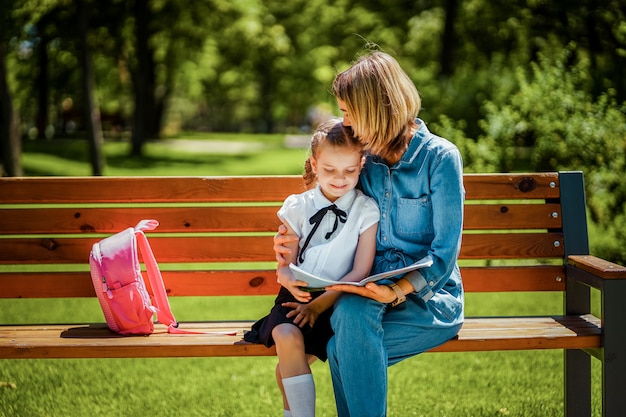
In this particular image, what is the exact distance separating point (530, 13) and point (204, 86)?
1068 inches

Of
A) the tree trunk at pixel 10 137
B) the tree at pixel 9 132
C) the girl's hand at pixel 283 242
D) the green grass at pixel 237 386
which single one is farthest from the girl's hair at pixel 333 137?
the tree trunk at pixel 10 137

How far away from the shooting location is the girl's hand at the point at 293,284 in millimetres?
3125

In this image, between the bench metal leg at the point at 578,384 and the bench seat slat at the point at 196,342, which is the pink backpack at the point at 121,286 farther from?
the bench metal leg at the point at 578,384

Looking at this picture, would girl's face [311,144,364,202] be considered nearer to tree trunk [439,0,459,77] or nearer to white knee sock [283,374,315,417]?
white knee sock [283,374,315,417]

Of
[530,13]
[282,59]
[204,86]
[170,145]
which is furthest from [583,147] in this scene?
[204,86]

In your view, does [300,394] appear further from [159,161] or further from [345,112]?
[159,161]

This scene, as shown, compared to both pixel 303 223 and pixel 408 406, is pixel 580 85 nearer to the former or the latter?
pixel 408 406

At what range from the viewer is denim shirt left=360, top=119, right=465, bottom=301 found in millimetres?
3059

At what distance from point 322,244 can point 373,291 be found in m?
0.36

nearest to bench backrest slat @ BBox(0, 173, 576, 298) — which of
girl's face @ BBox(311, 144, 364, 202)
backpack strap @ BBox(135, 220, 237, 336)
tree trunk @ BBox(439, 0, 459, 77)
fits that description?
backpack strap @ BBox(135, 220, 237, 336)

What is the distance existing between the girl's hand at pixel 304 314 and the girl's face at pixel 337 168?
0.45 m

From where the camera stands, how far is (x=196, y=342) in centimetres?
326

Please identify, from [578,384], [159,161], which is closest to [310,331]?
[578,384]

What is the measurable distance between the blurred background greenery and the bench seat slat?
3.99ft
